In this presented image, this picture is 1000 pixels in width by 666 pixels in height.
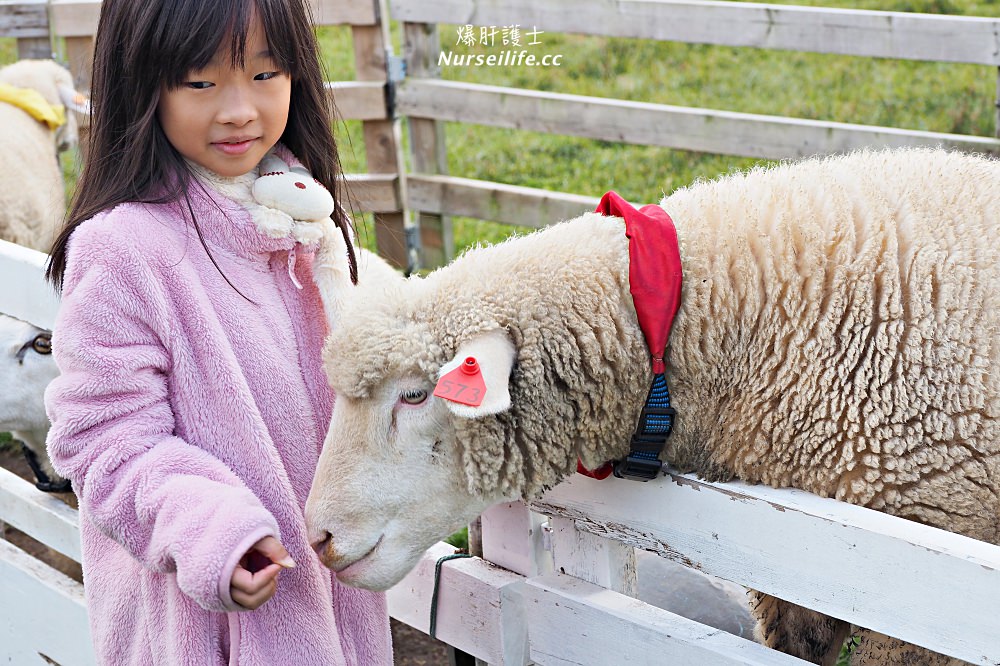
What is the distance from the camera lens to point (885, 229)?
6.35 ft

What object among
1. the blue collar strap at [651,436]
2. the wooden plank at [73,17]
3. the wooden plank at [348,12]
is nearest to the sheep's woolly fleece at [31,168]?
the wooden plank at [73,17]

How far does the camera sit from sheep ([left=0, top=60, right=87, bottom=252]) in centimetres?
529

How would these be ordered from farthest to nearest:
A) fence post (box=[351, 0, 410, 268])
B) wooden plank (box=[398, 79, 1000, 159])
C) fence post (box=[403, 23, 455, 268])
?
fence post (box=[403, 23, 455, 268])
fence post (box=[351, 0, 410, 268])
wooden plank (box=[398, 79, 1000, 159])

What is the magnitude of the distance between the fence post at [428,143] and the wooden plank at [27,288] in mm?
3832

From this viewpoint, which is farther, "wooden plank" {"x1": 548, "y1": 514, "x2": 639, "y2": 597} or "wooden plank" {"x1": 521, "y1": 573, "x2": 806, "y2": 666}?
"wooden plank" {"x1": 548, "y1": 514, "x2": 639, "y2": 597}

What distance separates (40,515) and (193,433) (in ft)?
4.46

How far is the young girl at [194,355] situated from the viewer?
5.46ft

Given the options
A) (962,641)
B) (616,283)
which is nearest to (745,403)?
(616,283)

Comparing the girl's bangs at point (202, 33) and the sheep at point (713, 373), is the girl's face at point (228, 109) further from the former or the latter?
the sheep at point (713, 373)

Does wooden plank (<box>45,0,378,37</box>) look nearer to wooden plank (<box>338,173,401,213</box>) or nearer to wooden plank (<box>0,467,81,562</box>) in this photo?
wooden plank (<box>338,173,401,213</box>)

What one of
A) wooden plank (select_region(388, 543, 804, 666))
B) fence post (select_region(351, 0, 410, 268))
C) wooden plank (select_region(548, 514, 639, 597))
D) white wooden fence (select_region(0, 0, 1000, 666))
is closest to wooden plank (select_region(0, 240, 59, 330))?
white wooden fence (select_region(0, 0, 1000, 666))

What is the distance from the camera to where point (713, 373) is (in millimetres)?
1931

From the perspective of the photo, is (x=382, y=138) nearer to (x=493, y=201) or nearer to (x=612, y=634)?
(x=493, y=201)

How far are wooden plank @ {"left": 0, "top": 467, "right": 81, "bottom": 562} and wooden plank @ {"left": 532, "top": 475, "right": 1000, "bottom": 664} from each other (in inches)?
59.7
